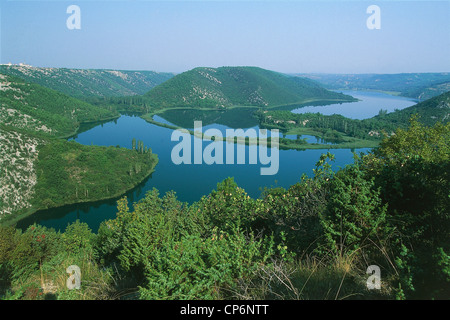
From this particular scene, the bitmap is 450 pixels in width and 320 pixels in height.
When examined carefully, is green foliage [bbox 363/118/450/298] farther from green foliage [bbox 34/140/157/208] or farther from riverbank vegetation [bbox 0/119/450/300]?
green foliage [bbox 34/140/157/208]

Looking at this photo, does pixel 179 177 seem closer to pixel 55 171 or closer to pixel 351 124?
pixel 55 171

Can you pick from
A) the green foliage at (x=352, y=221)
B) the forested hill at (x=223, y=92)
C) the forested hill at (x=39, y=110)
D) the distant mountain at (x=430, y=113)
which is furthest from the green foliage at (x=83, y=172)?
the forested hill at (x=223, y=92)

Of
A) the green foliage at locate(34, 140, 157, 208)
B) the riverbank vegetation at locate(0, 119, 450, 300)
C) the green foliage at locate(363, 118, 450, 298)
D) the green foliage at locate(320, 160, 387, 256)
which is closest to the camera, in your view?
the green foliage at locate(363, 118, 450, 298)

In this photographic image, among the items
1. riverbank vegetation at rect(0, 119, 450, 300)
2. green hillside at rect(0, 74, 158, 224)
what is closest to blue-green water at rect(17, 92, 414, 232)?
green hillside at rect(0, 74, 158, 224)

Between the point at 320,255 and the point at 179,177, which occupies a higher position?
the point at 320,255

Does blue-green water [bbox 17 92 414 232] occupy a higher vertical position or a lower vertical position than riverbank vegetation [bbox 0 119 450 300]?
lower

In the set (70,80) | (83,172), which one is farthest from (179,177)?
(70,80)
